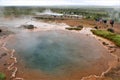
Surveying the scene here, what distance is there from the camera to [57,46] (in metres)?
24.5

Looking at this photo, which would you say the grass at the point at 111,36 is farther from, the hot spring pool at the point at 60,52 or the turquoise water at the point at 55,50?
the turquoise water at the point at 55,50

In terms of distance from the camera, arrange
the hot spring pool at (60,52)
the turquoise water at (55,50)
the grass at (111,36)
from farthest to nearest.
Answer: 1. the grass at (111,36)
2. the turquoise water at (55,50)
3. the hot spring pool at (60,52)

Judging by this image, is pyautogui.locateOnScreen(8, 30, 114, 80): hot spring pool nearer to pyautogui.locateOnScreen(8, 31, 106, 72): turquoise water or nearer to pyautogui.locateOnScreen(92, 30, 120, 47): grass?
pyautogui.locateOnScreen(8, 31, 106, 72): turquoise water

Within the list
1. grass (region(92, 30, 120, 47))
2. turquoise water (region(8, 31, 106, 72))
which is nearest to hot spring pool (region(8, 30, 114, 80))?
turquoise water (region(8, 31, 106, 72))

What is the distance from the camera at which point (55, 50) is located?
23125mm

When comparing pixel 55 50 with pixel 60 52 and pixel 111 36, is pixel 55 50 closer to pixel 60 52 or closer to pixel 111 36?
pixel 60 52

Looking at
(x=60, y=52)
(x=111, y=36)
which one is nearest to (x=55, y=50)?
(x=60, y=52)

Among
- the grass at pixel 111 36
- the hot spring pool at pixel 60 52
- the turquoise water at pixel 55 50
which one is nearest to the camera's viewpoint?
the hot spring pool at pixel 60 52

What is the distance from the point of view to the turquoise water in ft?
64.1

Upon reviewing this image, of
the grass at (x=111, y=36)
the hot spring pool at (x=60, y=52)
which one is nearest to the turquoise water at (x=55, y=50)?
the hot spring pool at (x=60, y=52)

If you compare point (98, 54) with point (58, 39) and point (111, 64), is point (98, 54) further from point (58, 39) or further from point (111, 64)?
point (58, 39)

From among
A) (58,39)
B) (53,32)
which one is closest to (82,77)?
(58,39)

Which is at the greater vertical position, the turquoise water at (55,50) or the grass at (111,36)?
the grass at (111,36)

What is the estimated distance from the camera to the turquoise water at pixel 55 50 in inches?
770
